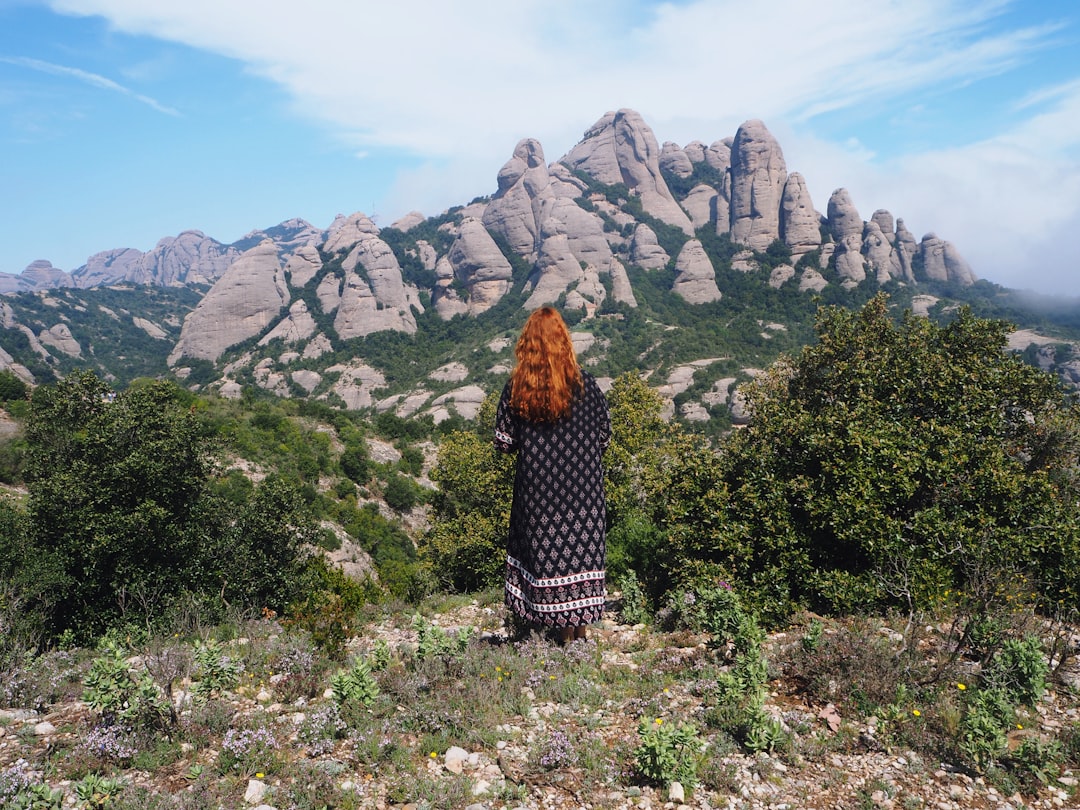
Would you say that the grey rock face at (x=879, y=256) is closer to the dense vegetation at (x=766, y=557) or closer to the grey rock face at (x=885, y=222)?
the grey rock face at (x=885, y=222)

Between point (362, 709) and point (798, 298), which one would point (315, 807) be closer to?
point (362, 709)

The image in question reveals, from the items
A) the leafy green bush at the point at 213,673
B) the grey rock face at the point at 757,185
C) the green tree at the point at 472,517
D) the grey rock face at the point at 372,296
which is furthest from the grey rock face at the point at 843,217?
the leafy green bush at the point at 213,673

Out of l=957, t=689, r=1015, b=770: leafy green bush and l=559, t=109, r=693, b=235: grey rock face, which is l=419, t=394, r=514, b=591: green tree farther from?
l=559, t=109, r=693, b=235: grey rock face

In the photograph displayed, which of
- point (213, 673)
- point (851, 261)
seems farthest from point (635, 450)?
point (851, 261)

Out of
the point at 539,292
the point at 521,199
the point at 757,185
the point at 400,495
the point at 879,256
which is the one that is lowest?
the point at 400,495

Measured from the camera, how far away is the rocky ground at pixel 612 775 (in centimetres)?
320

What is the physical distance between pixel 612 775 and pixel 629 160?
138787mm

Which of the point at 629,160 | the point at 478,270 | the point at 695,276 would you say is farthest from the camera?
the point at 629,160

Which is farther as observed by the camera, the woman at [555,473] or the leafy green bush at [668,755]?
the woman at [555,473]

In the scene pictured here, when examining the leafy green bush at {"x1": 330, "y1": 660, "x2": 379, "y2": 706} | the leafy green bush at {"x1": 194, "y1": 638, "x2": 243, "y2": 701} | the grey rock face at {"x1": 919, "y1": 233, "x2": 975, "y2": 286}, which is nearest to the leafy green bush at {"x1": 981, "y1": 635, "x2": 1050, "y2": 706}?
the leafy green bush at {"x1": 330, "y1": 660, "x2": 379, "y2": 706}

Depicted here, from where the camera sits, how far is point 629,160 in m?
129

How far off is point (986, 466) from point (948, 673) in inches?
122

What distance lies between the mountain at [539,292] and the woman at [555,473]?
207ft

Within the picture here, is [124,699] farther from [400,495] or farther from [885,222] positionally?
[885,222]
